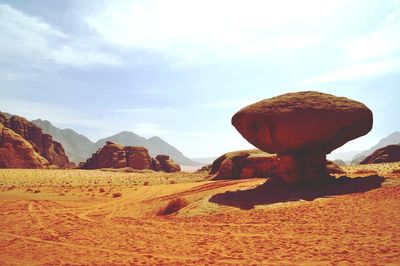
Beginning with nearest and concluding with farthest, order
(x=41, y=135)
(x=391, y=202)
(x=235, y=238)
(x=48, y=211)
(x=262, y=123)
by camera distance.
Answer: (x=235, y=238)
(x=391, y=202)
(x=48, y=211)
(x=262, y=123)
(x=41, y=135)

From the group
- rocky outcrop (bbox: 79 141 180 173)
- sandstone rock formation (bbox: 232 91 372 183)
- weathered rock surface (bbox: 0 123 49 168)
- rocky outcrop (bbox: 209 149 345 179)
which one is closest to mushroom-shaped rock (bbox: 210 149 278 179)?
rocky outcrop (bbox: 209 149 345 179)

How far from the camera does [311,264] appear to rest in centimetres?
762

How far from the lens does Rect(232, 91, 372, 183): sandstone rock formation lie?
56.6ft

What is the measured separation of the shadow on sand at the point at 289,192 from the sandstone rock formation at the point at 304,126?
Answer: 73 cm

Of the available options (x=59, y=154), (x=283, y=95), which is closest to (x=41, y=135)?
(x=59, y=154)

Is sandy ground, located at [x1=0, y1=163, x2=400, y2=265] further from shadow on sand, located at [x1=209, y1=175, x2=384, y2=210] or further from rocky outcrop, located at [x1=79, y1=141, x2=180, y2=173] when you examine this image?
rocky outcrop, located at [x1=79, y1=141, x2=180, y2=173]

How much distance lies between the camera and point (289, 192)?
17.2m

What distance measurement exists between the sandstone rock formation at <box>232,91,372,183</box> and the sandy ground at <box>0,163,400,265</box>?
1.76 meters

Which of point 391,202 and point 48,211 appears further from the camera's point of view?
point 48,211

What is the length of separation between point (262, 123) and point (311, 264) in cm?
1142

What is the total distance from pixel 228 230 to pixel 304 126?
830cm

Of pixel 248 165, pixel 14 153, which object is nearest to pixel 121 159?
pixel 14 153

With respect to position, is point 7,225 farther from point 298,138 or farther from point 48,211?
point 298,138

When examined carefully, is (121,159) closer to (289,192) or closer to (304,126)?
(289,192)
